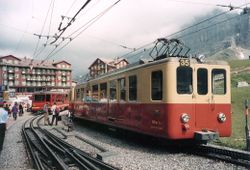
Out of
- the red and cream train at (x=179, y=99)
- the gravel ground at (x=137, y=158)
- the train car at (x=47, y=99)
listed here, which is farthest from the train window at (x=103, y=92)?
the train car at (x=47, y=99)

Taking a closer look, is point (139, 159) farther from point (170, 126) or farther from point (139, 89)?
point (139, 89)

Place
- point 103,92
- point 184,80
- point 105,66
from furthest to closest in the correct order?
point 105,66
point 103,92
point 184,80

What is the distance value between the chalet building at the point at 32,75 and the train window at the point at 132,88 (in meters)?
105

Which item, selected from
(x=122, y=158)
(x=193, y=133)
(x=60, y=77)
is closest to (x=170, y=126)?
(x=193, y=133)

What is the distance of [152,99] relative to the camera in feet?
40.2

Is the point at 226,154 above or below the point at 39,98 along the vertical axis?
below

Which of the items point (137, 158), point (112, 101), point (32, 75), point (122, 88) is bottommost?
point (137, 158)

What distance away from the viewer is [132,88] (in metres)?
13.9

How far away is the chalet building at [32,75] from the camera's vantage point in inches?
4715

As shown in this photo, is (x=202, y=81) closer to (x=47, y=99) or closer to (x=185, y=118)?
(x=185, y=118)

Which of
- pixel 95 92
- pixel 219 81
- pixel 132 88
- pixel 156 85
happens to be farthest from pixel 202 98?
pixel 95 92

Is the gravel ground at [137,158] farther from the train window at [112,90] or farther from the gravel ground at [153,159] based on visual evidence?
the train window at [112,90]

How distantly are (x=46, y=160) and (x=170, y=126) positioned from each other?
433cm

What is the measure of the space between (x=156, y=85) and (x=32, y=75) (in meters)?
117
